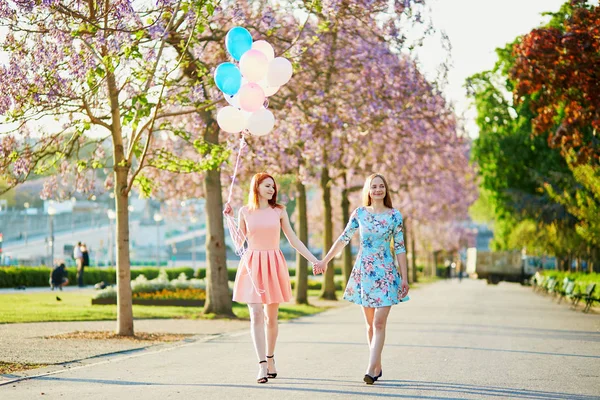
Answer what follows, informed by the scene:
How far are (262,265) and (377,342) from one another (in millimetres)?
1390

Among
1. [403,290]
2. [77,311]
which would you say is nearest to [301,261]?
[77,311]

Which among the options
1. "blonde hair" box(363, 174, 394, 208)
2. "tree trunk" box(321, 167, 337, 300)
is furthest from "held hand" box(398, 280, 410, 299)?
"tree trunk" box(321, 167, 337, 300)

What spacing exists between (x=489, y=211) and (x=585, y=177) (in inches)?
2014

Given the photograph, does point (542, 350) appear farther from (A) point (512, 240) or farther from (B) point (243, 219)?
(A) point (512, 240)

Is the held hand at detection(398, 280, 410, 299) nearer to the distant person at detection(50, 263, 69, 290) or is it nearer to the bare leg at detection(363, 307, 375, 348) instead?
the bare leg at detection(363, 307, 375, 348)

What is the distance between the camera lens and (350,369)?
1245 centimetres

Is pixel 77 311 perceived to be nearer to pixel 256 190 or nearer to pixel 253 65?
pixel 253 65

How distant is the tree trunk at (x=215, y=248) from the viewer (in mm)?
25484

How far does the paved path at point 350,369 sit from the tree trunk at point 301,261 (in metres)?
14.0

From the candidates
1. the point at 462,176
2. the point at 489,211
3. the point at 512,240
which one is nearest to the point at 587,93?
the point at 512,240

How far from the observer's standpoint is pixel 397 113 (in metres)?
28.9

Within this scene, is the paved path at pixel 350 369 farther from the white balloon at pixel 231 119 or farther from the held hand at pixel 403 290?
the white balloon at pixel 231 119

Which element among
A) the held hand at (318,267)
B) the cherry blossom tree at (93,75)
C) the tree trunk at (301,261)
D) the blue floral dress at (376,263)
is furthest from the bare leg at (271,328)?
the tree trunk at (301,261)

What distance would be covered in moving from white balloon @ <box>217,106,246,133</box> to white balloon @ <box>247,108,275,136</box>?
97mm
